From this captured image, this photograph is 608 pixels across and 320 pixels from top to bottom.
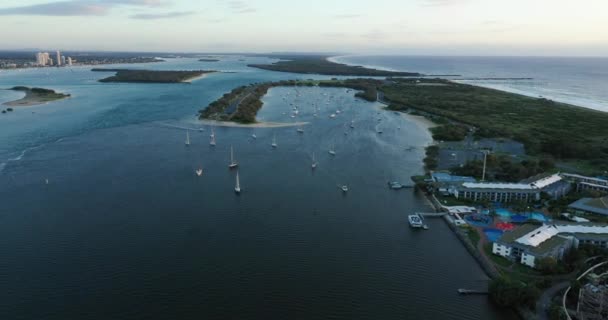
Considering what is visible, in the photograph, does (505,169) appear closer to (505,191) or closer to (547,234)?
(505,191)

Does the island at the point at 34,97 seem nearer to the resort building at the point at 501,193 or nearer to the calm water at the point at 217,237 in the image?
the calm water at the point at 217,237

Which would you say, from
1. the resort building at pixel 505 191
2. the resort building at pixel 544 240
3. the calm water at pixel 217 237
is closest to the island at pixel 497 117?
the resort building at pixel 505 191

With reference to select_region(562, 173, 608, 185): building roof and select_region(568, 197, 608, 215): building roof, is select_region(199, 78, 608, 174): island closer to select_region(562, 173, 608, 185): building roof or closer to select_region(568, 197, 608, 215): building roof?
select_region(562, 173, 608, 185): building roof

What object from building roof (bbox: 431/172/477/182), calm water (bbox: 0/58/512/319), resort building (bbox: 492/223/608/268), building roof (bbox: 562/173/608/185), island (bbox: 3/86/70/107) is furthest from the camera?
island (bbox: 3/86/70/107)

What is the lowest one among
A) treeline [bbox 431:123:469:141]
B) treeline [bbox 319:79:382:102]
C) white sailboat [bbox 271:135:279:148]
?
white sailboat [bbox 271:135:279:148]

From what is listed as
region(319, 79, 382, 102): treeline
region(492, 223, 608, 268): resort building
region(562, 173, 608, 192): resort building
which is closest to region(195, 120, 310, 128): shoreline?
region(562, 173, 608, 192): resort building

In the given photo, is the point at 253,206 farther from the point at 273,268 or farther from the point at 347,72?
the point at 347,72

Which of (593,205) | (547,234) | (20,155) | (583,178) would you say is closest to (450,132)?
(583,178)
